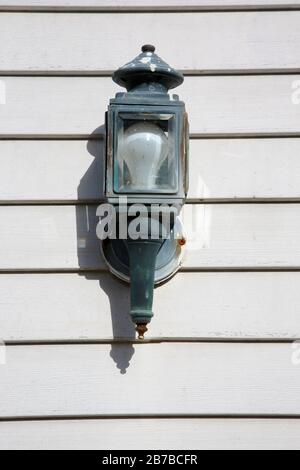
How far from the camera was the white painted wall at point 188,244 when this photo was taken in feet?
9.71

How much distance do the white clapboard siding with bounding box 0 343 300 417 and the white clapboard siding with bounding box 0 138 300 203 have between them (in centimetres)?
43

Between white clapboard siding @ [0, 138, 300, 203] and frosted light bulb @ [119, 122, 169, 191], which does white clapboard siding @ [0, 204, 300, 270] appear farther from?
frosted light bulb @ [119, 122, 169, 191]

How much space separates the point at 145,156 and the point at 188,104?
13.7 inches

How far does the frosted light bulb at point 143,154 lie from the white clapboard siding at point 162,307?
33cm

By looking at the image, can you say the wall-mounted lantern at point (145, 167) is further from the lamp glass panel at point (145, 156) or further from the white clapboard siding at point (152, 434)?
the white clapboard siding at point (152, 434)

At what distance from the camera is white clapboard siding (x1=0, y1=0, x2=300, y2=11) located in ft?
10.3

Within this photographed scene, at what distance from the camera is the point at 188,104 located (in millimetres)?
3111

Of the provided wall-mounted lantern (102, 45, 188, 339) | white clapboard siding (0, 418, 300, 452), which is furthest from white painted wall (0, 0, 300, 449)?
wall-mounted lantern (102, 45, 188, 339)

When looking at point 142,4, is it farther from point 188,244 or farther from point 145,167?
point 188,244

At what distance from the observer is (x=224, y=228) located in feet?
10.0

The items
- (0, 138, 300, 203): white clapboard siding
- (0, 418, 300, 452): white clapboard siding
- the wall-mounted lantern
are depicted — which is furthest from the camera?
(0, 138, 300, 203): white clapboard siding

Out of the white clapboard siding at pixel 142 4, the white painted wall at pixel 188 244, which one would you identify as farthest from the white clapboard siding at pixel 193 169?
the white clapboard siding at pixel 142 4
